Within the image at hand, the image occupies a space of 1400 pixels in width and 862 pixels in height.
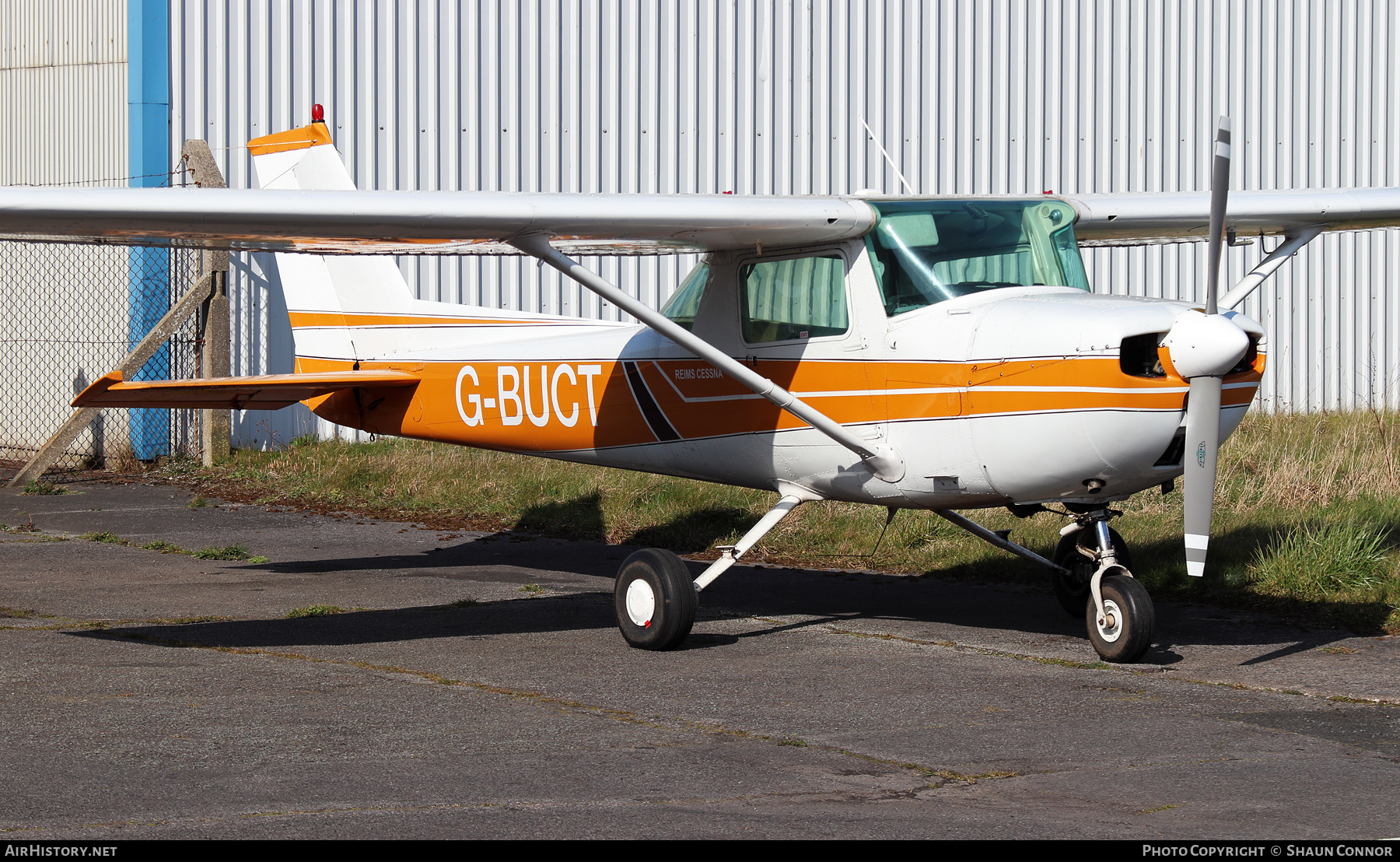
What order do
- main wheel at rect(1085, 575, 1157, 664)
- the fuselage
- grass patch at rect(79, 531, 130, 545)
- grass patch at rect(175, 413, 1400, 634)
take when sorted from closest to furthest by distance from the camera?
the fuselage
main wheel at rect(1085, 575, 1157, 664)
grass patch at rect(175, 413, 1400, 634)
grass patch at rect(79, 531, 130, 545)

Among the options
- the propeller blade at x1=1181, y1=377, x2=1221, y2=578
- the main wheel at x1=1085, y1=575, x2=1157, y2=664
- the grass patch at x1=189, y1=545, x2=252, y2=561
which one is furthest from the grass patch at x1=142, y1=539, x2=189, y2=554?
the propeller blade at x1=1181, y1=377, x2=1221, y2=578

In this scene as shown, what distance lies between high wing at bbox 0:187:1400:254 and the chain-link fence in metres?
7.47

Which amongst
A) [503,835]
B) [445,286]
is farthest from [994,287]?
[445,286]

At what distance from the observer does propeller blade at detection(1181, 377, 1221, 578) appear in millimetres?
6219

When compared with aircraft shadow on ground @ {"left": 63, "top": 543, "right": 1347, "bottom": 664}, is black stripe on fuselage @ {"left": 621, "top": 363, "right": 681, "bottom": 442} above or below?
above

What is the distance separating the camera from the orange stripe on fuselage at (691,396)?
643cm

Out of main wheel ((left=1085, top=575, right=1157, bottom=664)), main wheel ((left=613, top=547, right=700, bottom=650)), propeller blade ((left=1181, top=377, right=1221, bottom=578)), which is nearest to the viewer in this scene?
propeller blade ((left=1181, top=377, right=1221, bottom=578))

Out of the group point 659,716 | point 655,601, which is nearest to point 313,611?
point 655,601

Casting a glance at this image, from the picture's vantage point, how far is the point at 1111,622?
22.5 feet

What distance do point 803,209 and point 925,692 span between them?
2392mm

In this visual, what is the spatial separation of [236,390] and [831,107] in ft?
31.5

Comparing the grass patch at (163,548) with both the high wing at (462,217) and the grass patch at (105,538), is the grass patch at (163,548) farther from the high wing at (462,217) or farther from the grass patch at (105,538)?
the high wing at (462,217)

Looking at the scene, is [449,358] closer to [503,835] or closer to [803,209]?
[803,209]

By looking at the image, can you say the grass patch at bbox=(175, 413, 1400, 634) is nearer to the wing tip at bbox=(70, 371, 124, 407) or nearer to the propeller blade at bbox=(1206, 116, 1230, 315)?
the propeller blade at bbox=(1206, 116, 1230, 315)
